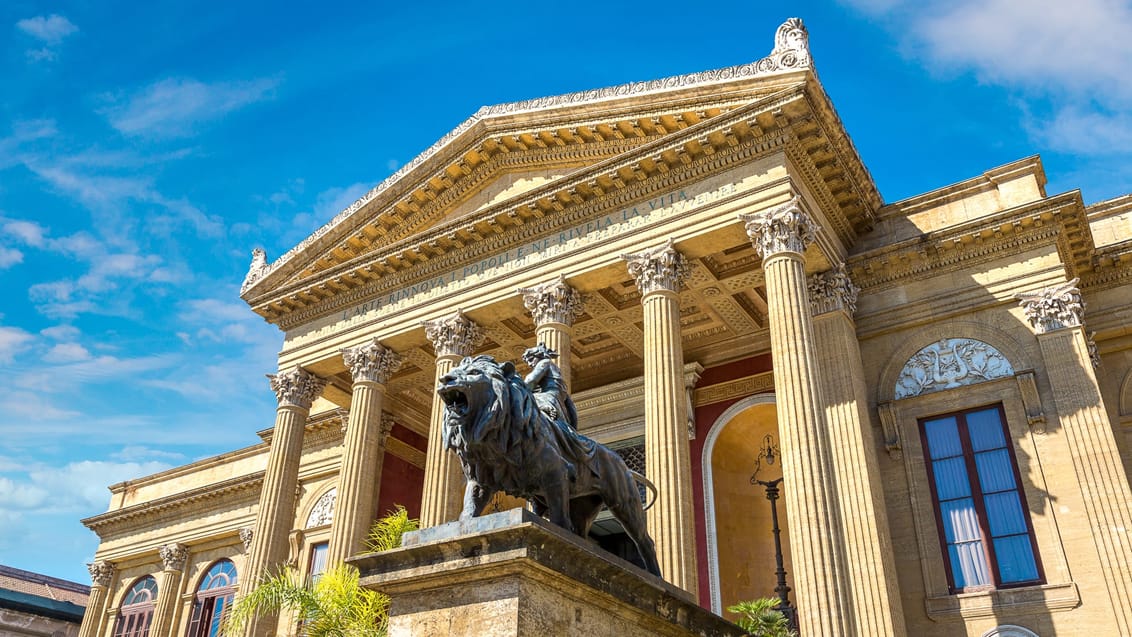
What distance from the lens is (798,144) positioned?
61.8 feet

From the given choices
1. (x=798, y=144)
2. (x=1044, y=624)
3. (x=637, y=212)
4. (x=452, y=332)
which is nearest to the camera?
(x=1044, y=624)

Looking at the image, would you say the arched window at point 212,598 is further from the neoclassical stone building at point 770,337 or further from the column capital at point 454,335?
the column capital at point 454,335

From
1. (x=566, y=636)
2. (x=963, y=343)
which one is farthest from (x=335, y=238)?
(x=566, y=636)

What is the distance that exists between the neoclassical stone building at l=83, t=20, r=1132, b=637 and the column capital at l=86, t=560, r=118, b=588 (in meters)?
16.6

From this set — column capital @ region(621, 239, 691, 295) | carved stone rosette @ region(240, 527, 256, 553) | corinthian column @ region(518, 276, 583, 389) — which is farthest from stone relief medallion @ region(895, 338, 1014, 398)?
carved stone rosette @ region(240, 527, 256, 553)

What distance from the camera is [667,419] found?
56.5ft

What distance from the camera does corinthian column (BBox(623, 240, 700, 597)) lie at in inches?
632

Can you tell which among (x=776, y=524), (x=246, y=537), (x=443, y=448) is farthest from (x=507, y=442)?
(x=246, y=537)

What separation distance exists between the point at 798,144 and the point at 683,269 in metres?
3.47

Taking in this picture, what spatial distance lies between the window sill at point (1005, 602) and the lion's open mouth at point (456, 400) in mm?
14273

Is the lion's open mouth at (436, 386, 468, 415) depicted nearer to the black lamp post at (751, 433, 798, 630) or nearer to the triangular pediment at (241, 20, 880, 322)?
the black lamp post at (751, 433, 798, 630)

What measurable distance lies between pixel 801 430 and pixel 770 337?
564 cm

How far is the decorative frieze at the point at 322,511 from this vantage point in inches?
1155

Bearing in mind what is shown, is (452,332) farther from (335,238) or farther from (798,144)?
(798,144)
